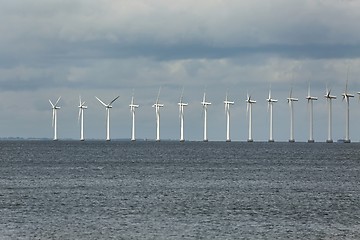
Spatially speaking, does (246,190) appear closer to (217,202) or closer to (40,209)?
(217,202)

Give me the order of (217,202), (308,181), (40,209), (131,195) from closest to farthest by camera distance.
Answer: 1. (40,209)
2. (217,202)
3. (131,195)
4. (308,181)

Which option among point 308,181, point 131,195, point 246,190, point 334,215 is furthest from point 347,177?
point 334,215

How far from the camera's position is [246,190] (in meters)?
82.8

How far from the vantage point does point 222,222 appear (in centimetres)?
5647

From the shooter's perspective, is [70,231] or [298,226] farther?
[298,226]

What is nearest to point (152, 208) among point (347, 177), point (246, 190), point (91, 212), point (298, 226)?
point (91, 212)

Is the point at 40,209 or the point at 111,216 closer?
the point at 111,216

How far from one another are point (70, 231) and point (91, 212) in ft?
33.5

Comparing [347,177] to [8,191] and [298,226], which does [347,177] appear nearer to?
[8,191]

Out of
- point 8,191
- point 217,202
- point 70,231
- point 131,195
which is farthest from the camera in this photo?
point 8,191

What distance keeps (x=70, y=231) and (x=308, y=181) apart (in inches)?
2033

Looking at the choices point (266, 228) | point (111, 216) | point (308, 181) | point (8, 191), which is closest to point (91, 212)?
point (111, 216)

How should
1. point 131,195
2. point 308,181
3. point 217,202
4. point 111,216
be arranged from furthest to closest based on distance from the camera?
1. point 308,181
2. point 131,195
3. point 217,202
4. point 111,216

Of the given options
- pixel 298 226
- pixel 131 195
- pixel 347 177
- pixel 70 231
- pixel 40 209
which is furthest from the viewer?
pixel 347 177
